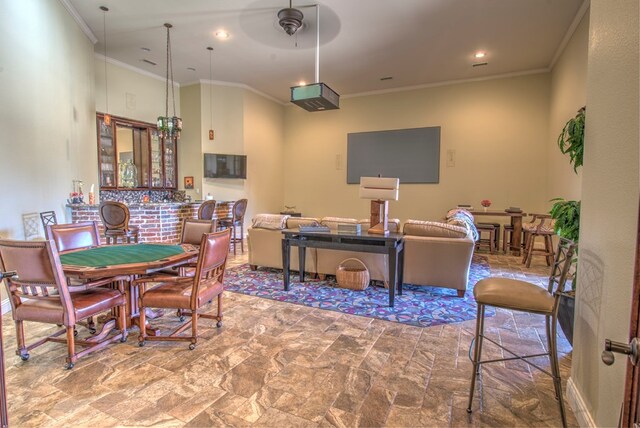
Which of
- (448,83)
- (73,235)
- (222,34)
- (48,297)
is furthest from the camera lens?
(448,83)

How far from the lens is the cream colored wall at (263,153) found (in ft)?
25.6

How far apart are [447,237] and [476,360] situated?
6.96 feet

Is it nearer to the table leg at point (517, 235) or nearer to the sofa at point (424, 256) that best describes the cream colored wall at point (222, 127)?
the sofa at point (424, 256)

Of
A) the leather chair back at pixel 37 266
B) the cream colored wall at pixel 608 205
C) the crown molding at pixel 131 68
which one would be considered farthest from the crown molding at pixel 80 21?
the cream colored wall at pixel 608 205

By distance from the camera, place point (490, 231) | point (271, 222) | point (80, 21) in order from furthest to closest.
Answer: point (490, 231)
point (80, 21)
point (271, 222)

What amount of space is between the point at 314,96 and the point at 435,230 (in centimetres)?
213

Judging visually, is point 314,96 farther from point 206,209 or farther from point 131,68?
point 131,68

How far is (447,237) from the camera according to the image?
3812 millimetres

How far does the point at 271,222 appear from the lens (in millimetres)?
4711

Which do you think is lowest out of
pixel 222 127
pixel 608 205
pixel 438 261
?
pixel 438 261

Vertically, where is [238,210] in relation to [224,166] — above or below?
below

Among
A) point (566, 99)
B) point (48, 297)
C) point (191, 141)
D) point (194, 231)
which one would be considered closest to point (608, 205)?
point (194, 231)

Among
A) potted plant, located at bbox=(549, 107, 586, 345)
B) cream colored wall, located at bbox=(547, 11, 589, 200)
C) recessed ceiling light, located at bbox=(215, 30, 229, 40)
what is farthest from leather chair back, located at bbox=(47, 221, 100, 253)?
cream colored wall, located at bbox=(547, 11, 589, 200)

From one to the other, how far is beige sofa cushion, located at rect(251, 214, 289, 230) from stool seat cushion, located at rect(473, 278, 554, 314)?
10.1ft
